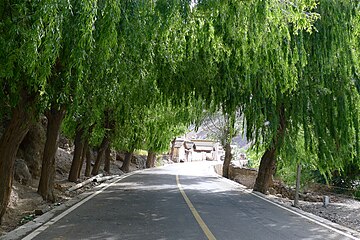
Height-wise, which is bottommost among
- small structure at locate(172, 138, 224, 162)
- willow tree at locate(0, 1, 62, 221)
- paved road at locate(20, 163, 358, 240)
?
paved road at locate(20, 163, 358, 240)

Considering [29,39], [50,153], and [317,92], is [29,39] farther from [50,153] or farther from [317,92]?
[317,92]

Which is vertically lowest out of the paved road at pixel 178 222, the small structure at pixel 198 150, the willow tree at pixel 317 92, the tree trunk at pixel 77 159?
the paved road at pixel 178 222

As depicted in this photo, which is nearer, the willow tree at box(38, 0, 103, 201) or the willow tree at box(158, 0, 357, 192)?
the willow tree at box(38, 0, 103, 201)

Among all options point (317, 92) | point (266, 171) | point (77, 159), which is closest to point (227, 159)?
point (266, 171)

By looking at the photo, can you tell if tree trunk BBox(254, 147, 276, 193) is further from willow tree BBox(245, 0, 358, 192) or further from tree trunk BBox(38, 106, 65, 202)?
tree trunk BBox(38, 106, 65, 202)

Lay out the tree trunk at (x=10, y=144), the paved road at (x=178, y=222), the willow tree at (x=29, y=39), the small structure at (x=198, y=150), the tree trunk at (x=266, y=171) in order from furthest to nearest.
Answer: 1. the small structure at (x=198, y=150)
2. the tree trunk at (x=266, y=171)
3. the tree trunk at (x=10, y=144)
4. the paved road at (x=178, y=222)
5. the willow tree at (x=29, y=39)

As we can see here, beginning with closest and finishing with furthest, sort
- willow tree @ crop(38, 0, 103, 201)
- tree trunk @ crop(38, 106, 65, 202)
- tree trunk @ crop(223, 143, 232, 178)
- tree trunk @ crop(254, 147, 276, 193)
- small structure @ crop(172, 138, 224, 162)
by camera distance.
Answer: willow tree @ crop(38, 0, 103, 201), tree trunk @ crop(38, 106, 65, 202), tree trunk @ crop(254, 147, 276, 193), tree trunk @ crop(223, 143, 232, 178), small structure @ crop(172, 138, 224, 162)

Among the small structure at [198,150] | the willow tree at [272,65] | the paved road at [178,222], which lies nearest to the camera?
the paved road at [178,222]

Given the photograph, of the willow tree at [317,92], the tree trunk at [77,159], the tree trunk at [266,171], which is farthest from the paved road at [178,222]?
the tree trunk at [77,159]

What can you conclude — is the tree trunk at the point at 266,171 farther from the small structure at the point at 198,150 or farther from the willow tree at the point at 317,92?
the small structure at the point at 198,150

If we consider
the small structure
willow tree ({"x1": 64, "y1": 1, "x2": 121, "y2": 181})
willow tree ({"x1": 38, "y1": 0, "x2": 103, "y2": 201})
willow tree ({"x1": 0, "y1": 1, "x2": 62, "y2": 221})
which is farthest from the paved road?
the small structure

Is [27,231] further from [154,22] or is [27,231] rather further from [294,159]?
[294,159]

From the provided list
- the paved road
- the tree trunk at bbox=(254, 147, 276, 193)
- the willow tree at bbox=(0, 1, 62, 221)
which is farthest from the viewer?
the tree trunk at bbox=(254, 147, 276, 193)

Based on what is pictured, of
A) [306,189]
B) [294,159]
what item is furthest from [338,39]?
[306,189]
